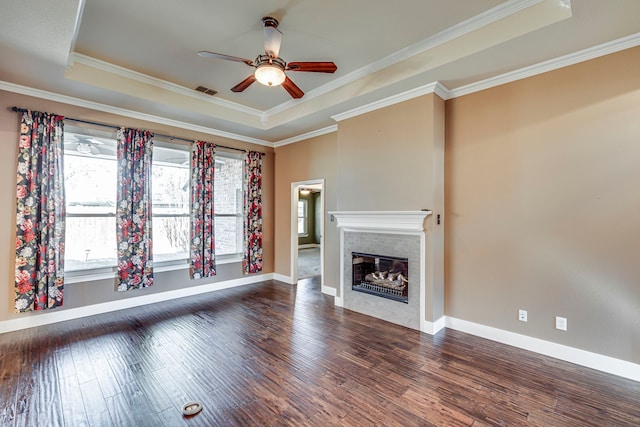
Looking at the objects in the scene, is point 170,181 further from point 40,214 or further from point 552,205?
point 552,205

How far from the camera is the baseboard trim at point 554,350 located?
103 inches

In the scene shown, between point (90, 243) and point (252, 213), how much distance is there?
Answer: 2.70 metres

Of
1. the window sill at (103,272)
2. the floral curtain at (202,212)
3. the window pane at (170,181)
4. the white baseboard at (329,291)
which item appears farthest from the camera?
the white baseboard at (329,291)

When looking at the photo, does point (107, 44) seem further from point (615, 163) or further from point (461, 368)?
point (615, 163)

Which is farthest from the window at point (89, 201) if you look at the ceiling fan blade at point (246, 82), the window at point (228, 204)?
the ceiling fan blade at point (246, 82)

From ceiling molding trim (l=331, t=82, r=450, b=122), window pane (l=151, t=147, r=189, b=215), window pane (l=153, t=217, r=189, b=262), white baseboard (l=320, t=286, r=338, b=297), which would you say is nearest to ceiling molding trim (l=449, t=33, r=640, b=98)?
ceiling molding trim (l=331, t=82, r=450, b=122)

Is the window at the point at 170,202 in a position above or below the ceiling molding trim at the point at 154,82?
below

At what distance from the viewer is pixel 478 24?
278cm

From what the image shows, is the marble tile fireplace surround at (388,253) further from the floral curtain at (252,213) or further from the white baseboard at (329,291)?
the floral curtain at (252,213)

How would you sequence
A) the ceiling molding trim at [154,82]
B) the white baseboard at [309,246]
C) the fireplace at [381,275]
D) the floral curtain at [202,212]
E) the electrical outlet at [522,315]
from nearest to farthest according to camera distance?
the electrical outlet at [522,315], the ceiling molding trim at [154,82], the fireplace at [381,275], the floral curtain at [202,212], the white baseboard at [309,246]

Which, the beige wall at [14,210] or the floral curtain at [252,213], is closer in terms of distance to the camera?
the beige wall at [14,210]

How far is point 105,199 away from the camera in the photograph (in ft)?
14.1

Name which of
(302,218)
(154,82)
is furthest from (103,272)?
(302,218)

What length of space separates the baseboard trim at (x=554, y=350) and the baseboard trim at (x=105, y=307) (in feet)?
13.4
